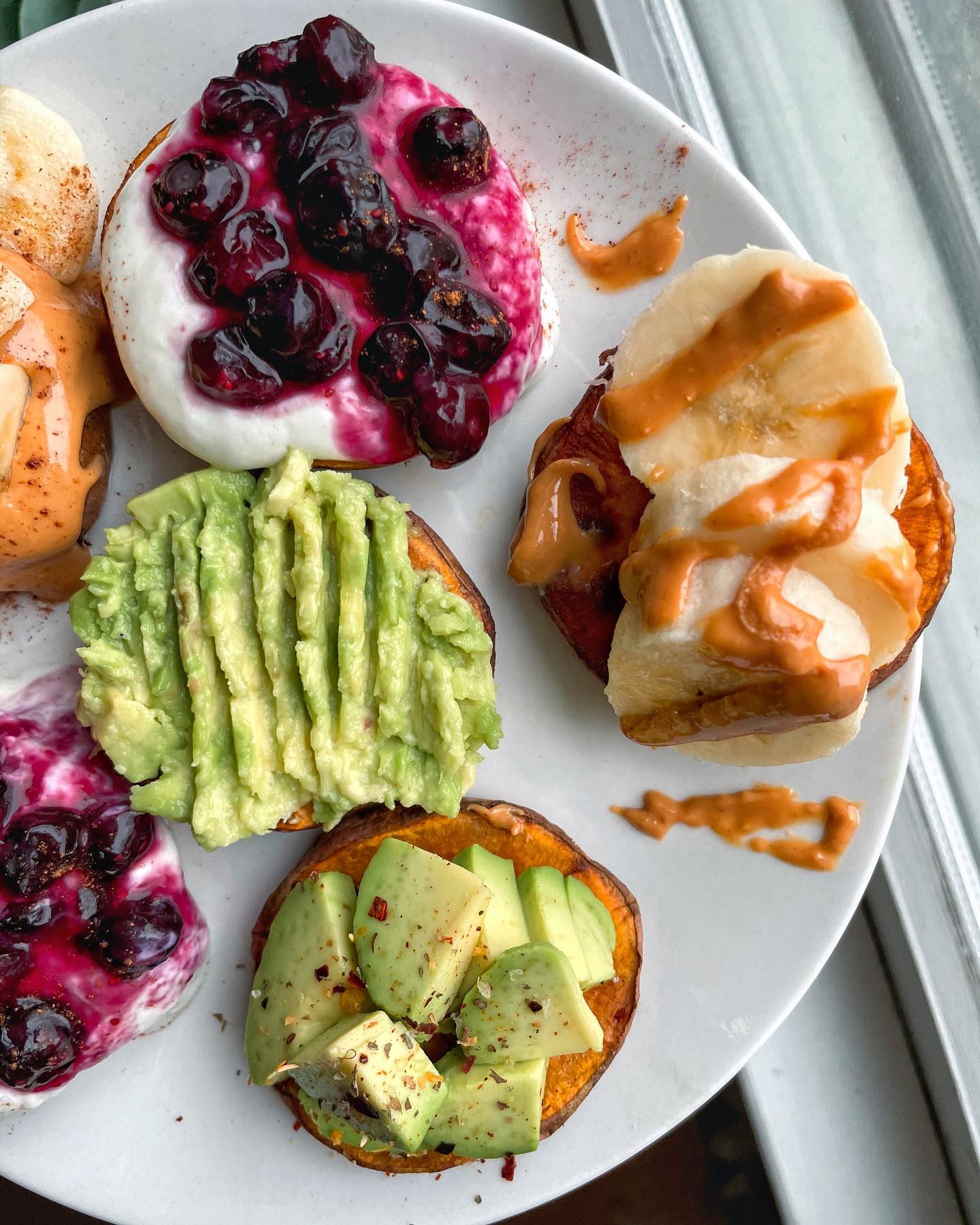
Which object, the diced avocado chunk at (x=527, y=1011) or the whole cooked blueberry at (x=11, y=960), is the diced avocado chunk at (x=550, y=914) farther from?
the whole cooked blueberry at (x=11, y=960)

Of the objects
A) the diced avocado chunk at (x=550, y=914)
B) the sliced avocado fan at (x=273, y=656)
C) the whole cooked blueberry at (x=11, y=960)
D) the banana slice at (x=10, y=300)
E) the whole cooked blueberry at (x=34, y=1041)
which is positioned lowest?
the whole cooked blueberry at (x=34, y=1041)

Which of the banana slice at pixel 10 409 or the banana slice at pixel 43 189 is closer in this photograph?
the banana slice at pixel 10 409

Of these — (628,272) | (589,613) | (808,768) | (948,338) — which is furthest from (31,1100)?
(948,338)

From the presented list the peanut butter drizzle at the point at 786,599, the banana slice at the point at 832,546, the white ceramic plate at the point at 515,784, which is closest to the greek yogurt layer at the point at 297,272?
the white ceramic plate at the point at 515,784

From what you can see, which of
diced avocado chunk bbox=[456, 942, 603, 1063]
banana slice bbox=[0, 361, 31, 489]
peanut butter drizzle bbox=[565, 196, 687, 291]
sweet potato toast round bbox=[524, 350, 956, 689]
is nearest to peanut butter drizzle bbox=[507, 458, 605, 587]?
sweet potato toast round bbox=[524, 350, 956, 689]

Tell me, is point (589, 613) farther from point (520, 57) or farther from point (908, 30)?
point (908, 30)

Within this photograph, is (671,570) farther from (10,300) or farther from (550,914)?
(10,300)

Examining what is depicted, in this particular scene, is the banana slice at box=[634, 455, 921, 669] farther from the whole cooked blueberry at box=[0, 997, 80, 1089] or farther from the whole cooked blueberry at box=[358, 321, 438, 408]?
the whole cooked blueberry at box=[0, 997, 80, 1089]
